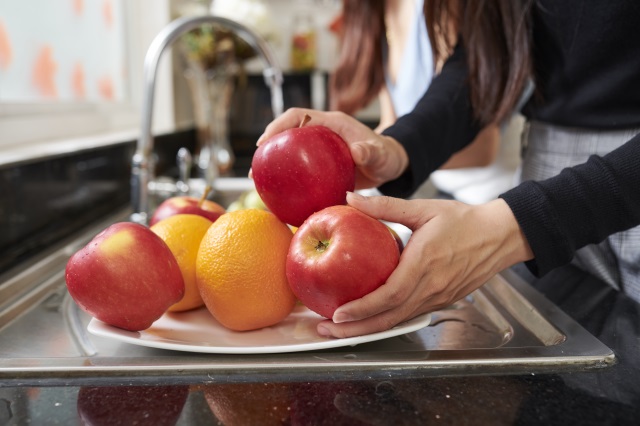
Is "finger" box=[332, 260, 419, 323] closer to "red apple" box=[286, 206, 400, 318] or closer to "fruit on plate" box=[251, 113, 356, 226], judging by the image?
"red apple" box=[286, 206, 400, 318]

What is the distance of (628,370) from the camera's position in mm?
503

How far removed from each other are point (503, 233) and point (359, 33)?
93 centimetres

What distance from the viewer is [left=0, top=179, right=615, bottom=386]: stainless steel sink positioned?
1.58 feet

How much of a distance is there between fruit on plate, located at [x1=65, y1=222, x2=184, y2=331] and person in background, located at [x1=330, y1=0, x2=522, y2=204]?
90 cm

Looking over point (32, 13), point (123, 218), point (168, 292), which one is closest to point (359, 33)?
point (123, 218)

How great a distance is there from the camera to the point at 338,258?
486 millimetres

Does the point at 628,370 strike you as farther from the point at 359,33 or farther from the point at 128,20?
the point at 128,20

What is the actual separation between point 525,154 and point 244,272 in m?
0.63

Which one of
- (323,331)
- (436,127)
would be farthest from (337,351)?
(436,127)

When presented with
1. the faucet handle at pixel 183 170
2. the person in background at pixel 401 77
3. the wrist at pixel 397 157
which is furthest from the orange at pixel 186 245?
the person in background at pixel 401 77

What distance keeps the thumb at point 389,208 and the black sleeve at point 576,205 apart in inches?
3.7

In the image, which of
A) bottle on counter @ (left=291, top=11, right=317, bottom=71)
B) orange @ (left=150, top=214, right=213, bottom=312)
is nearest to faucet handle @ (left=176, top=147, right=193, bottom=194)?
orange @ (left=150, top=214, right=213, bottom=312)

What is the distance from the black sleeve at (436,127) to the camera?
Result: 81 cm

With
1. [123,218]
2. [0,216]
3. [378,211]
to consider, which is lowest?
[123,218]
